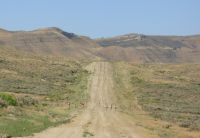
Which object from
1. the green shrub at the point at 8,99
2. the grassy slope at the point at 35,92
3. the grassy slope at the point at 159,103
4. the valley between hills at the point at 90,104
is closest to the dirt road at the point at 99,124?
the valley between hills at the point at 90,104

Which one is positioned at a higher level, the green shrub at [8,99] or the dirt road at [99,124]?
the green shrub at [8,99]

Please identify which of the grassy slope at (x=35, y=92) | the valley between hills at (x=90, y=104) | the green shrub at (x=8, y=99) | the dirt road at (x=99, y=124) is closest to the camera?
the dirt road at (x=99, y=124)

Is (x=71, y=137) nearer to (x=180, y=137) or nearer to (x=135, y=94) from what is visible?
(x=180, y=137)

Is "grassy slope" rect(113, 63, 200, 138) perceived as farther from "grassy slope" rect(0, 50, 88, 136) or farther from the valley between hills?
"grassy slope" rect(0, 50, 88, 136)

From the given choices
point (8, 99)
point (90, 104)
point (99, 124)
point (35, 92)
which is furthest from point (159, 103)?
point (99, 124)

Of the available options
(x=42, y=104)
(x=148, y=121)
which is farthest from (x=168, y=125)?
(x=42, y=104)

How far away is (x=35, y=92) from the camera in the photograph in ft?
182

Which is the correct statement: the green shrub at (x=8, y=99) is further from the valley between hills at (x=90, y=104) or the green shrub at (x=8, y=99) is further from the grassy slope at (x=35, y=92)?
the grassy slope at (x=35, y=92)

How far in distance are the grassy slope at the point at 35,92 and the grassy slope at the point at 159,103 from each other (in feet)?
17.0

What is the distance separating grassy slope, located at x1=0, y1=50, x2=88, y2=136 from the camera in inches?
1261

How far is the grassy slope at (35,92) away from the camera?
105 ft

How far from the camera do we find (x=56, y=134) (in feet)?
92.7

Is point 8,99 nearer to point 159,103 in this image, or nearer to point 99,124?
point 99,124

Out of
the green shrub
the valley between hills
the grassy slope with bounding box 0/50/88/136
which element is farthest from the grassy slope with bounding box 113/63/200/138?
the green shrub
